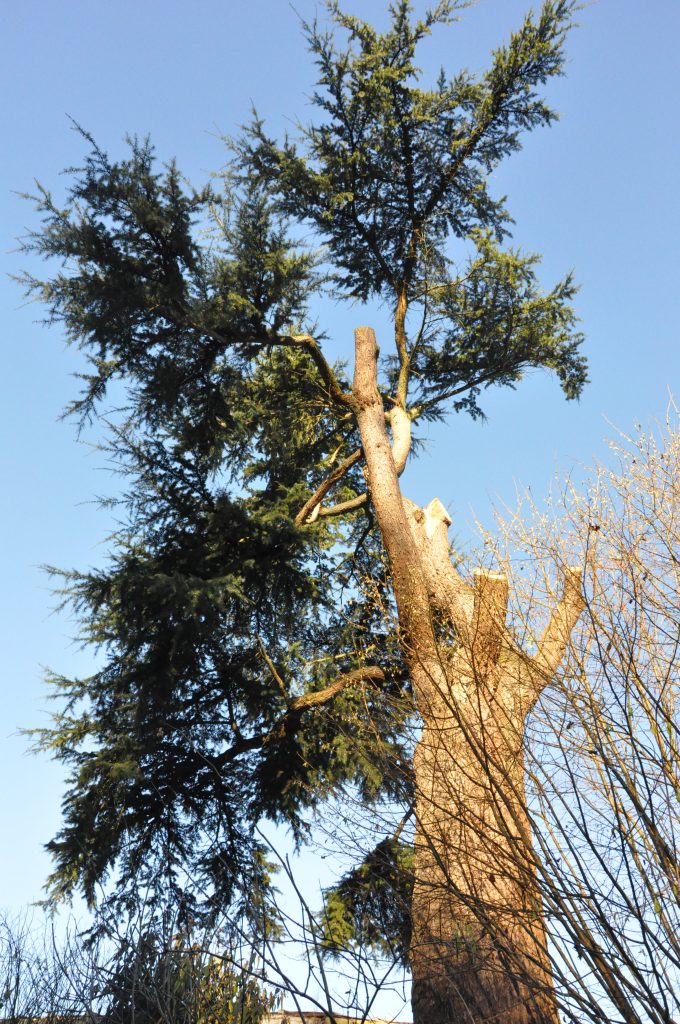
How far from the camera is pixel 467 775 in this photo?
3547 millimetres

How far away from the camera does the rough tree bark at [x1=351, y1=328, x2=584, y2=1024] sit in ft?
10.4

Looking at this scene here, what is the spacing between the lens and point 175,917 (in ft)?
24.0

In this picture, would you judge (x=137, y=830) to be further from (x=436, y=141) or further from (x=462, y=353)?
(x=436, y=141)

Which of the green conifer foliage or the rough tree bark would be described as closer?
the rough tree bark

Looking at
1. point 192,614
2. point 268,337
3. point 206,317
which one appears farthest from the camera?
point 268,337

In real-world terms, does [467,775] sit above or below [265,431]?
below

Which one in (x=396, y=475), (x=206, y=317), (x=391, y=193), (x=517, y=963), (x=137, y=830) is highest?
(x=391, y=193)

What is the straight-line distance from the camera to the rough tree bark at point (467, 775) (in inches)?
124

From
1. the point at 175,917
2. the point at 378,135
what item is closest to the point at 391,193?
the point at 378,135

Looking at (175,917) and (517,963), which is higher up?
(175,917)

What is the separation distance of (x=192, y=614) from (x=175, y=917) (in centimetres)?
283

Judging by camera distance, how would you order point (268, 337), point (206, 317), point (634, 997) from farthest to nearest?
point (268, 337) → point (206, 317) → point (634, 997)

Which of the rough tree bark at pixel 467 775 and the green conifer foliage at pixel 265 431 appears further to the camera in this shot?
the green conifer foliage at pixel 265 431

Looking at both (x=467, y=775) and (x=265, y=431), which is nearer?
(x=467, y=775)
